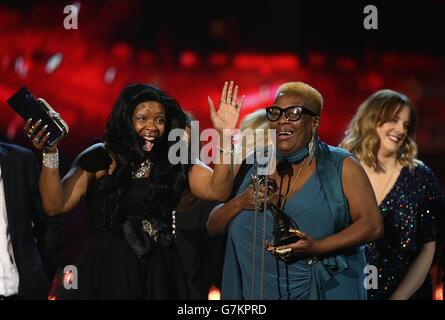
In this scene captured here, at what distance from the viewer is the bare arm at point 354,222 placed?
3.66 m

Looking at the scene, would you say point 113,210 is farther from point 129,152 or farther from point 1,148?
point 1,148

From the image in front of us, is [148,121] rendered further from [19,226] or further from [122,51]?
[122,51]

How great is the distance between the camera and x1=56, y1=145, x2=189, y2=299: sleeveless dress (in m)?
3.81

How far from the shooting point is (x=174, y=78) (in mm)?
8539

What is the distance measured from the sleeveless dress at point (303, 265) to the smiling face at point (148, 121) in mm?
515

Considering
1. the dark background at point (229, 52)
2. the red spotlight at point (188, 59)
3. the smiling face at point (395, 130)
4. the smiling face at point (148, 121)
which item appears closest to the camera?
the smiling face at point (148, 121)

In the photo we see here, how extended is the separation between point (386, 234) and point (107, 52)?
4489 millimetres

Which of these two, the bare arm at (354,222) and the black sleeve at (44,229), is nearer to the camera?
the bare arm at (354,222)

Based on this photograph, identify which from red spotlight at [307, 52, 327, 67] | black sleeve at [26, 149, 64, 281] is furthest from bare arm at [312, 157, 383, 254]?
red spotlight at [307, 52, 327, 67]

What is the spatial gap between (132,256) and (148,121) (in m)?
0.59

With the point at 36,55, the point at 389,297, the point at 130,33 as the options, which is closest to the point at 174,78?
the point at 130,33

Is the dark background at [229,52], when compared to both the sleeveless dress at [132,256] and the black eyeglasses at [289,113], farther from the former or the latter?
the black eyeglasses at [289,113]

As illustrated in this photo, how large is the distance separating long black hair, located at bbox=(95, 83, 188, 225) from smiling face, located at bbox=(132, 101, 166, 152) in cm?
2

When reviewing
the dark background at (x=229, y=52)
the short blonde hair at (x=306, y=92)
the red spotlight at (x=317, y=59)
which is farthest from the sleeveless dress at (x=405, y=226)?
the red spotlight at (x=317, y=59)
